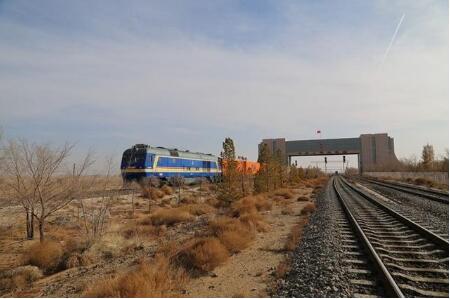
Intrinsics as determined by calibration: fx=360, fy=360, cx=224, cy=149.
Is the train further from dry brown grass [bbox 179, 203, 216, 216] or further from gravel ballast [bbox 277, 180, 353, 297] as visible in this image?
gravel ballast [bbox 277, 180, 353, 297]

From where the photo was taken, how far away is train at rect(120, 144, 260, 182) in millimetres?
31797

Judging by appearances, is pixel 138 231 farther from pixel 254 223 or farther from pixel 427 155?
pixel 427 155

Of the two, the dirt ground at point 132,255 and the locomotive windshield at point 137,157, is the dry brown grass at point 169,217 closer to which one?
the dirt ground at point 132,255

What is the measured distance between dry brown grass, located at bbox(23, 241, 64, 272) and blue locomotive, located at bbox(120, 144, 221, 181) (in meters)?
15.4

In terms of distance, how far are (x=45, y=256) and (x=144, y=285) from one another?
6.54 metres

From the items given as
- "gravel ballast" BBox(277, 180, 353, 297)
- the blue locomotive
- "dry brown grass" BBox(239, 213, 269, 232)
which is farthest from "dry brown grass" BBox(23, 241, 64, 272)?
the blue locomotive

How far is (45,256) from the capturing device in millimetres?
11484

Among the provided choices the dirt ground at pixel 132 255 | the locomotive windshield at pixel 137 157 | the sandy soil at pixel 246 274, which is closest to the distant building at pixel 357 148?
the locomotive windshield at pixel 137 157

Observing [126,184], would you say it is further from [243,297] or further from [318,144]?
[318,144]

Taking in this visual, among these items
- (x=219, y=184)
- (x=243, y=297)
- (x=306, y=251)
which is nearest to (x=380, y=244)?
(x=306, y=251)

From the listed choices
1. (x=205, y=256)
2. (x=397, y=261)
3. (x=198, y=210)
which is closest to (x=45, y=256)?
(x=205, y=256)

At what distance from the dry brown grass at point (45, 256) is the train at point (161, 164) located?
1404cm

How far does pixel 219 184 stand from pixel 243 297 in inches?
715

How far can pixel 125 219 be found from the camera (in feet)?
65.2
